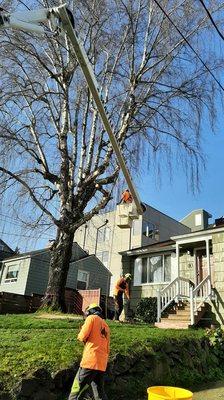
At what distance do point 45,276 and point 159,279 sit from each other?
11.1m

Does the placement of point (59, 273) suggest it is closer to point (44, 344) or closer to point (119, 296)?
Result: point (119, 296)

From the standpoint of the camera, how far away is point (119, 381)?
681 centimetres

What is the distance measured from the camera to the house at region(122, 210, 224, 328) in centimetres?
1525

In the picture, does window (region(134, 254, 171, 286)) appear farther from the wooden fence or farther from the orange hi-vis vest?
the orange hi-vis vest

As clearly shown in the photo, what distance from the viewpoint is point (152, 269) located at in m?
19.8

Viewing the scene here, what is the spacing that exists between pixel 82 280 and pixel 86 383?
24.6 meters

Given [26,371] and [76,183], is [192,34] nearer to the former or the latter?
[76,183]

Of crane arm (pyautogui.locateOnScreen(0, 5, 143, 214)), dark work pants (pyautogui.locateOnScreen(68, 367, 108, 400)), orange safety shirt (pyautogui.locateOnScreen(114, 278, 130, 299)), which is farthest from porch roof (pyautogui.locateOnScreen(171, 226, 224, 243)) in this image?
crane arm (pyautogui.locateOnScreen(0, 5, 143, 214))

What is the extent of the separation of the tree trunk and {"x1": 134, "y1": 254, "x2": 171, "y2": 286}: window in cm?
762

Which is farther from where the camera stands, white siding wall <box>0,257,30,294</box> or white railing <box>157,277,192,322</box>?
white siding wall <box>0,257,30,294</box>

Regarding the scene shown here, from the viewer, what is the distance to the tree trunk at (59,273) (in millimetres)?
12492

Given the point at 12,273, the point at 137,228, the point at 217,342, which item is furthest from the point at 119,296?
the point at 137,228

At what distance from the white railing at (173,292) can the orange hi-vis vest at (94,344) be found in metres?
10.0

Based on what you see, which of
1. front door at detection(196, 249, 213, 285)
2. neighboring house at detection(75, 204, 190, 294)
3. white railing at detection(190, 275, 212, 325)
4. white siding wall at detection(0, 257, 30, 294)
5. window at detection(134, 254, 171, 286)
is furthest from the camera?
neighboring house at detection(75, 204, 190, 294)
